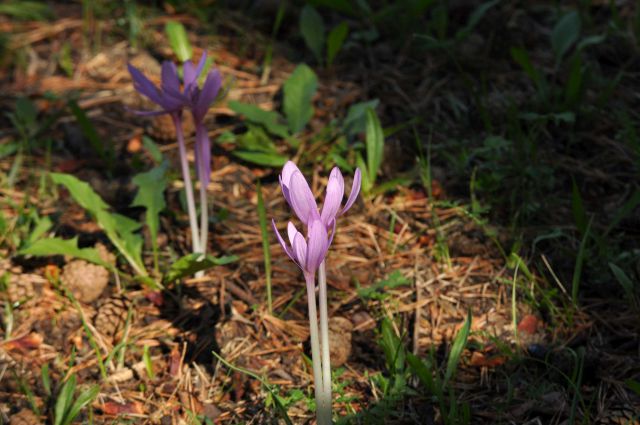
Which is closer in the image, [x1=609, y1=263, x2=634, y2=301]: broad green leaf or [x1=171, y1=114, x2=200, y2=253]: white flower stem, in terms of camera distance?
[x1=609, y1=263, x2=634, y2=301]: broad green leaf

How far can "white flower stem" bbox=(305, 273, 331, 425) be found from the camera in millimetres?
1720

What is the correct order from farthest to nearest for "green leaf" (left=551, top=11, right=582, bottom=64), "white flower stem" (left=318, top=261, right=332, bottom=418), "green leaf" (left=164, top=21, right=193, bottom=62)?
1. "green leaf" (left=164, top=21, right=193, bottom=62)
2. "green leaf" (left=551, top=11, right=582, bottom=64)
3. "white flower stem" (left=318, top=261, right=332, bottom=418)

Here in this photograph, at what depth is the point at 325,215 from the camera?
1.68 m

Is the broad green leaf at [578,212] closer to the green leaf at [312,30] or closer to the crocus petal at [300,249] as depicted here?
the crocus petal at [300,249]

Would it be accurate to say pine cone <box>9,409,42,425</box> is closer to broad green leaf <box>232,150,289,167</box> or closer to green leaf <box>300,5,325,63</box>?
broad green leaf <box>232,150,289,167</box>

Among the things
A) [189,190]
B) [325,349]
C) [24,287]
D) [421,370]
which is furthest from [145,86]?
[421,370]

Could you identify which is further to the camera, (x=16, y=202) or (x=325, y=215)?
(x=16, y=202)

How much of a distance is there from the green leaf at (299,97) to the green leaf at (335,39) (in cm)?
26

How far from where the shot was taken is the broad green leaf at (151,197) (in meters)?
2.58

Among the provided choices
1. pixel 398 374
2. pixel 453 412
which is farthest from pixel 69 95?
pixel 453 412

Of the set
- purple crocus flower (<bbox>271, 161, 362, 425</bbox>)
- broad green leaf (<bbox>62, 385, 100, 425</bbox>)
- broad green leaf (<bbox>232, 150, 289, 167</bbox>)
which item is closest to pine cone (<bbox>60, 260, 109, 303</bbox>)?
broad green leaf (<bbox>62, 385, 100, 425</bbox>)

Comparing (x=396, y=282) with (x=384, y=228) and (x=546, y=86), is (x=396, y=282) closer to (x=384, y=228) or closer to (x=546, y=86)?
(x=384, y=228)

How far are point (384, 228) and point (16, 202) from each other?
1.31 m

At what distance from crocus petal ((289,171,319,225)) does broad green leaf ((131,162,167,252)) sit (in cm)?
102
